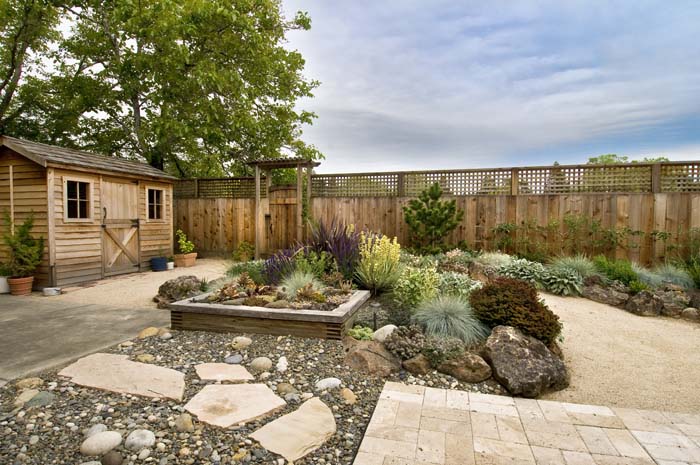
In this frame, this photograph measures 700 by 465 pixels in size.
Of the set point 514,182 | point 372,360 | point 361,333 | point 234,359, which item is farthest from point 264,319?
point 514,182

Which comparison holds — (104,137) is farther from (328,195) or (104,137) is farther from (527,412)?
(527,412)

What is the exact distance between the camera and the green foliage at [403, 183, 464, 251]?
6.86m

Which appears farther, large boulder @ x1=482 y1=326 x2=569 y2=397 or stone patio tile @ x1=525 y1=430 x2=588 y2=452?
large boulder @ x1=482 y1=326 x2=569 y2=397

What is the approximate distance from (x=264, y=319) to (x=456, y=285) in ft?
7.27

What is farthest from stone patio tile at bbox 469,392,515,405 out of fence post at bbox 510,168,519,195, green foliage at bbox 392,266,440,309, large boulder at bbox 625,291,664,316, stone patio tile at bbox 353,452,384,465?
fence post at bbox 510,168,519,195

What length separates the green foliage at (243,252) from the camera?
8.66 m

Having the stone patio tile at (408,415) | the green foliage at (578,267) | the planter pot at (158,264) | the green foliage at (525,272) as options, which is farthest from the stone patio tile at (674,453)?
the planter pot at (158,264)

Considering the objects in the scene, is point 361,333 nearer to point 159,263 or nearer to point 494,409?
point 494,409

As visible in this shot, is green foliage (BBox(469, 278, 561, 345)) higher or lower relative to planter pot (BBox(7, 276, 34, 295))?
higher

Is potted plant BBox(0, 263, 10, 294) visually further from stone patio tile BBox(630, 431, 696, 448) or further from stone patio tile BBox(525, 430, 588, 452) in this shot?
stone patio tile BBox(630, 431, 696, 448)

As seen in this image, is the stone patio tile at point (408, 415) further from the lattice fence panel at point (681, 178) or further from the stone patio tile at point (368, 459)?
the lattice fence panel at point (681, 178)

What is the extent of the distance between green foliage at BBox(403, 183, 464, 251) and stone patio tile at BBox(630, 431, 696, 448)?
4.81 m

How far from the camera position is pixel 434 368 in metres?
2.73

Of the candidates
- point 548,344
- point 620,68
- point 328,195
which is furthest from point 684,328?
point 328,195
